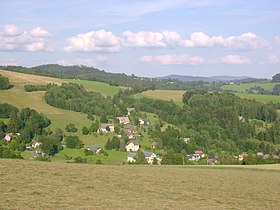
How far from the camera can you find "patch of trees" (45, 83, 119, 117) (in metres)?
124

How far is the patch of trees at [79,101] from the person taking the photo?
124 metres

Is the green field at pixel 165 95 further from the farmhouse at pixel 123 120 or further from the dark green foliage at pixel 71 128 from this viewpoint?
the dark green foliage at pixel 71 128

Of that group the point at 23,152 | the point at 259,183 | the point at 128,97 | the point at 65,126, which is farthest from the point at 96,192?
the point at 128,97

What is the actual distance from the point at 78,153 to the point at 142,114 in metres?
46.6

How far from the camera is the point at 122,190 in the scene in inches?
872

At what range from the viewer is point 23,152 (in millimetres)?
83000

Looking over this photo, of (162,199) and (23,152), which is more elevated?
(162,199)

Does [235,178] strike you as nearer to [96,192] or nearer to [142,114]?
[96,192]

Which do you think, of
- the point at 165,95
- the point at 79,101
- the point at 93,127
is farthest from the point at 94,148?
the point at 165,95

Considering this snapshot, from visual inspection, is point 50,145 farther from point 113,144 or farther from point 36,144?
point 113,144

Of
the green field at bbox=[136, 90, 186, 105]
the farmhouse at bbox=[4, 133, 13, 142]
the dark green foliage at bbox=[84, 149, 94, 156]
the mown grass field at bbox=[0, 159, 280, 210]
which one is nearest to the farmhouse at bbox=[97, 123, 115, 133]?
the dark green foliage at bbox=[84, 149, 94, 156]

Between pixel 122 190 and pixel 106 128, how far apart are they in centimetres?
8810

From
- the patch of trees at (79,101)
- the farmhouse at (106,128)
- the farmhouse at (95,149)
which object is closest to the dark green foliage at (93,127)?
the farmhouse at (106,128)

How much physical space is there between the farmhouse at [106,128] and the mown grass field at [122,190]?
7861cm
